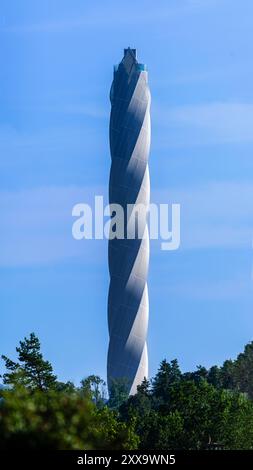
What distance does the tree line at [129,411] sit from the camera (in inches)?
1539

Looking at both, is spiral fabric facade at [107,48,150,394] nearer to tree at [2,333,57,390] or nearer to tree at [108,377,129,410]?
tree at [108,377,129,410]

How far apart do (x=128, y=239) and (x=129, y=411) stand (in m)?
56.9

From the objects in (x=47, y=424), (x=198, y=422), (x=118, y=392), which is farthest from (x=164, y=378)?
(x=47, y=424)

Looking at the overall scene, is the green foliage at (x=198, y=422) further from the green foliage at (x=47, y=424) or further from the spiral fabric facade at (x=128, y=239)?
the green foliage at (x=47, y=424)

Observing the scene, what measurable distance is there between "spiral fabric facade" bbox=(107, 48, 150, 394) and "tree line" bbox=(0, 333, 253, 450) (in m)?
3.31

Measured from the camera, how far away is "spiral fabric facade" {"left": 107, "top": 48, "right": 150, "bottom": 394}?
624 ft

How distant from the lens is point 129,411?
463 ft

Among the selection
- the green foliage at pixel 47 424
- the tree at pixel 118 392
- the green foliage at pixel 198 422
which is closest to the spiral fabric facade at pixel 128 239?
the tree at pixel 118 392

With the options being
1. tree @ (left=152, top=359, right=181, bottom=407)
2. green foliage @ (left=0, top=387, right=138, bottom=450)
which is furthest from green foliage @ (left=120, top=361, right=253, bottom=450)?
green foliage @ (left=0, top=387, right=138, bottom=450)

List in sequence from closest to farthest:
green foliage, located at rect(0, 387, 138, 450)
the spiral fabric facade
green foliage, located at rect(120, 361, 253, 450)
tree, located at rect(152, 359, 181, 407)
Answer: green foliage, located at rect(0, 387, 138, 450) → green foliage, located at rect(120, 361, 253, 450) → tree, located at rect(152, 359, 181, 407) → the spiral fabric facade

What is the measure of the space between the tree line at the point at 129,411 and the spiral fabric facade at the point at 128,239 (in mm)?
3313

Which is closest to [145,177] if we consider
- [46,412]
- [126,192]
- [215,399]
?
[126,192]
